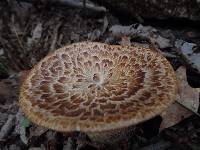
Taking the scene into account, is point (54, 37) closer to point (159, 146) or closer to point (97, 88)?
point (97, 88)

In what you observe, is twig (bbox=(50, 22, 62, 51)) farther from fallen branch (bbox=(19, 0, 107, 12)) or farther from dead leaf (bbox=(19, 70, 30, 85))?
dead leaf (bbox=(19, 70, 30, 85))

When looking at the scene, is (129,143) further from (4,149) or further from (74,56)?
(4,149)

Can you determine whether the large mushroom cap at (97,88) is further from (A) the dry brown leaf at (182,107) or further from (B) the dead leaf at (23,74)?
(B) the dead leaf at (23,74)

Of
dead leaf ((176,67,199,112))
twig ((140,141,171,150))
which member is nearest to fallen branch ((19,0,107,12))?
dead leaf ((176,67,199,112))


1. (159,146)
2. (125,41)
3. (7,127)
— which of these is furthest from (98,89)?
(125,41)

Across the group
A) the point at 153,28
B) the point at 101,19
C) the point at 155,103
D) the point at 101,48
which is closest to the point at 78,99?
the point at 155,103

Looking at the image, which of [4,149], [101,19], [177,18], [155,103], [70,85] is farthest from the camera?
[101,19]
